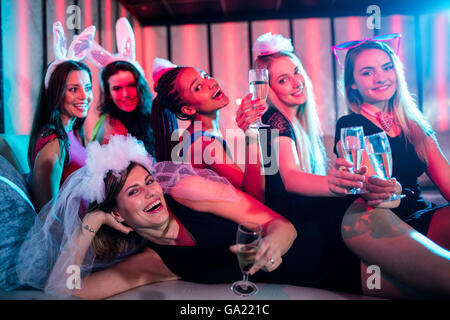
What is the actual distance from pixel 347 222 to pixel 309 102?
83 cm

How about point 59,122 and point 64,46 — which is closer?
point 59,122

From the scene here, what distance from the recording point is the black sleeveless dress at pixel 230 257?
1.23 meters

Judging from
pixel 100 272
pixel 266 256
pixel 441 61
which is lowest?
pixel 100 272

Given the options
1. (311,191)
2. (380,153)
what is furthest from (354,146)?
(311,191)

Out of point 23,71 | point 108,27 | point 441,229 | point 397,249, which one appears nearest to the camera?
point 397,249

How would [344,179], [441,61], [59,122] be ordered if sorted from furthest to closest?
[441,61], [59,122], [344,179]

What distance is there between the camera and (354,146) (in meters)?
1.21

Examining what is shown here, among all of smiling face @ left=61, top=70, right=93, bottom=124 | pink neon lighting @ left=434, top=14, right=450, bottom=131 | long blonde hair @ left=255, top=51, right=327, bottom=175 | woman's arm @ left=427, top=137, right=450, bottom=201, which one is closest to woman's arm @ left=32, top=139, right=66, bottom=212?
smiling face @ left=61, top=70, right=93, bottom=124

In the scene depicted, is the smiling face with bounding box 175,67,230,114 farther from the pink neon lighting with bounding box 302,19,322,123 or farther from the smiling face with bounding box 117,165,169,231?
the pink neon lighting with bounding box 302,19,322,123

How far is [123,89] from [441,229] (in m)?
1.90

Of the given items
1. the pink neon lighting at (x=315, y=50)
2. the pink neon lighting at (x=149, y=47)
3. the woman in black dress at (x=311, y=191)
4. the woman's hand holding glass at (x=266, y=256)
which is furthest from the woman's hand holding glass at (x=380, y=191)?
the pink neon lighting at (x=149, y=47)

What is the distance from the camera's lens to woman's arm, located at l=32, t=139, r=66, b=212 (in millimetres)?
1572

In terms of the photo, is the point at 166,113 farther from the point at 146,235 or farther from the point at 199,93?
the point at 146,235
